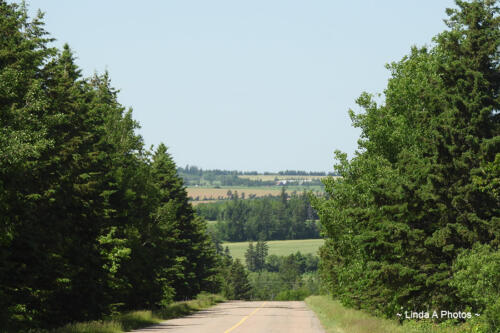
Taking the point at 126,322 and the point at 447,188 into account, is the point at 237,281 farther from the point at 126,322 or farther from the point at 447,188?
the point at 447,188

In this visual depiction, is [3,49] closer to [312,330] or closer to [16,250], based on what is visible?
[16,250]

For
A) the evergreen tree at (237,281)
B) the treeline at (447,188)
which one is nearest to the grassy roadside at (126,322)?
the treeline at (447,188)

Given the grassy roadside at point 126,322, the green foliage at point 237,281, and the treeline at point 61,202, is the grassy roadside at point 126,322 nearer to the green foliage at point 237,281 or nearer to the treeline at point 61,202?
the treeline at point 61,202

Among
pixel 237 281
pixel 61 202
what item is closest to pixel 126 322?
pixel 61 202

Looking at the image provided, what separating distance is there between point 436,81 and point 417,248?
6.95 meters

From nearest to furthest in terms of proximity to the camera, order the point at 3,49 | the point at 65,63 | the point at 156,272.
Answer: the point at 3,49
the point at 65,63
the point at 156,272

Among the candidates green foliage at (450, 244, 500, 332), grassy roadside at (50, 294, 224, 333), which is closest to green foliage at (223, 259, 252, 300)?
grassy roadside at (50, 294, 224, 333)

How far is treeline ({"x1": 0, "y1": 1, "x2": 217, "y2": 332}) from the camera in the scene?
68.6 feet

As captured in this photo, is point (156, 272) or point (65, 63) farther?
point (156, 272)

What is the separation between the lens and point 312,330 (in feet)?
86.4

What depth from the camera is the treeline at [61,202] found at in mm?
20922

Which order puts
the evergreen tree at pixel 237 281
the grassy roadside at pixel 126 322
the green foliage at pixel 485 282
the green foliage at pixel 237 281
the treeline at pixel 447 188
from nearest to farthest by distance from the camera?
the green foliage at pixel 485 282
the grassy roadside at pixel 126 322
the treeline at pixel 447 188
the green foliage at pixel 237 281
the evergreen tree at pixel 237 281

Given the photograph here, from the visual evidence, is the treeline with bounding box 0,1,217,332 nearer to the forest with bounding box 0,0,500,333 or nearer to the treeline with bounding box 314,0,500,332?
the forest with bounding box 0,0,500,333

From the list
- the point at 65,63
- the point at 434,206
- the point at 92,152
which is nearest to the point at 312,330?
the point at 434,206
